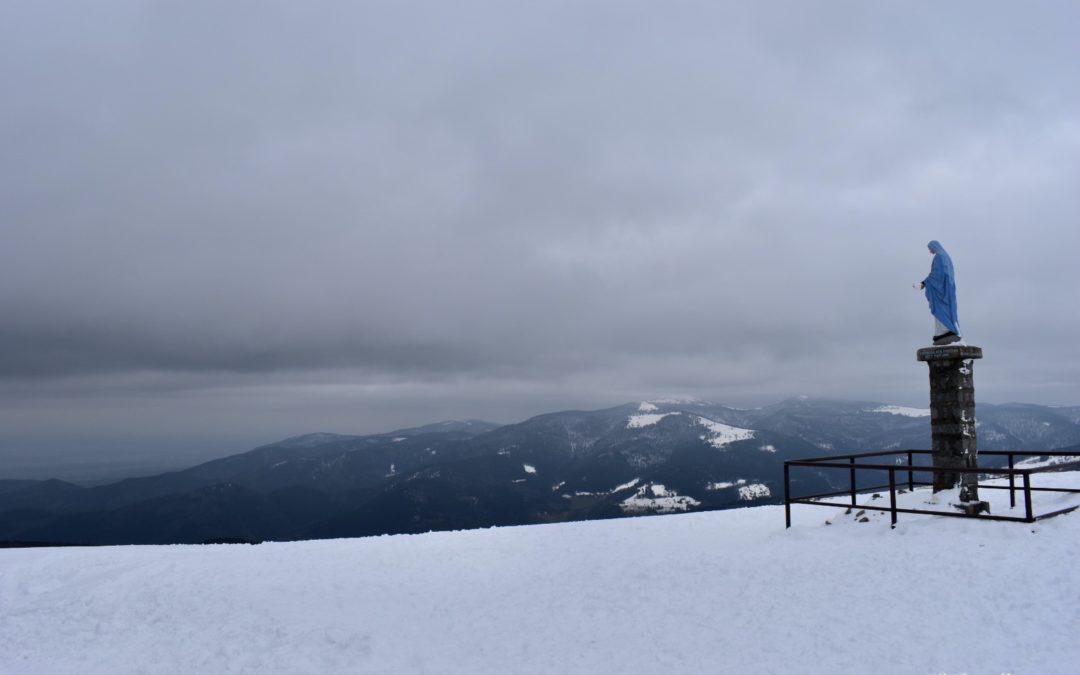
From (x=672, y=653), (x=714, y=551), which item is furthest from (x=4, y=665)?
(x=714, y=551)

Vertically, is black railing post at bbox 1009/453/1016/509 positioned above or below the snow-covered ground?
above

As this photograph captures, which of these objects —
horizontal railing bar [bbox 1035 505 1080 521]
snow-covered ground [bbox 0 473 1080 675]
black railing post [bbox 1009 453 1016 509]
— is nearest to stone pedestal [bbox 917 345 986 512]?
black railing post [bbox 1009 453 1016 509]

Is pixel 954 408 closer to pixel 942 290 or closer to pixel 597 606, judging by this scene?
pixel 942 290

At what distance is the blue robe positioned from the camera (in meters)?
18.9

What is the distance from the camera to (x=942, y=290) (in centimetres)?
1909

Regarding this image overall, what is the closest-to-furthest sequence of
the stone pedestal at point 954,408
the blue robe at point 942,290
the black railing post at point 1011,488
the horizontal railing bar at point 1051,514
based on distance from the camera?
the horizontal railing bar at point 1051,514 < the black railing post at point 1011,488 < the stone pedestal at point 954,408 < the blue robe at point 942,290

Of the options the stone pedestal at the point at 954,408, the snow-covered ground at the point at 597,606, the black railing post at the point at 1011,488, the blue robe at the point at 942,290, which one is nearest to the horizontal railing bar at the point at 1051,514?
the snow-covered ground at the point at 597,606

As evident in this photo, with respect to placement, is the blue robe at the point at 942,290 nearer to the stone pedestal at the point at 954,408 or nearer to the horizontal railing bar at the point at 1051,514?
the stone pedestal at the point at 954,408

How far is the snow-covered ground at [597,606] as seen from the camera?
34.9 ft

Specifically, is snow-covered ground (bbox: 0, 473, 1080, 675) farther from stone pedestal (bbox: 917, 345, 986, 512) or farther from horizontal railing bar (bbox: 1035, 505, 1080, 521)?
stone pedestal (bbox: 917, 345, 986, 512)

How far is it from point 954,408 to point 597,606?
1161cm

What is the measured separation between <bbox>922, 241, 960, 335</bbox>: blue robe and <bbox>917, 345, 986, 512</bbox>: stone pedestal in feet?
4.53

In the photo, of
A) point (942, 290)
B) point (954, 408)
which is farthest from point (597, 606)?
point (942, 290)

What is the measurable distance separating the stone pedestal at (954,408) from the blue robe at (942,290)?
1381 mm
